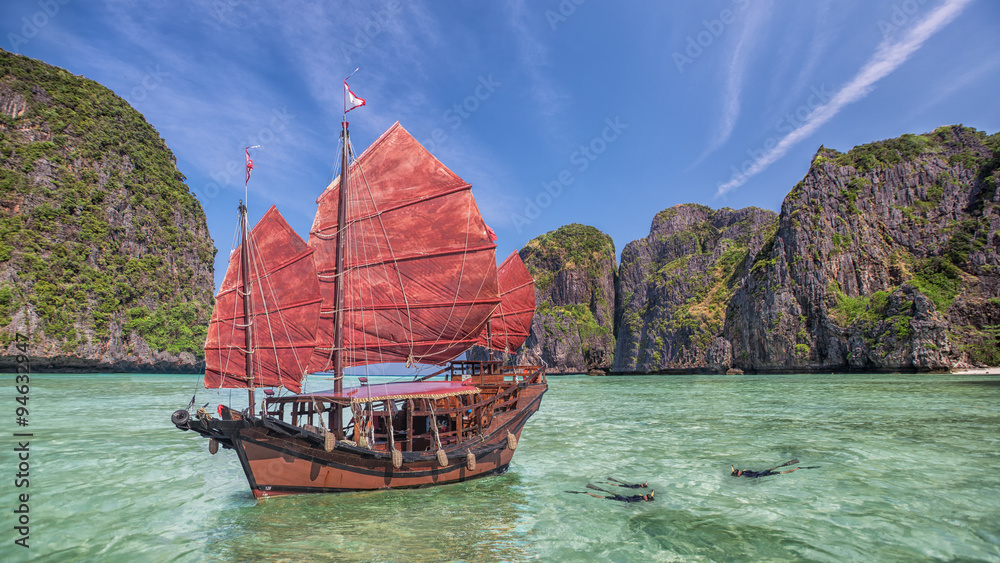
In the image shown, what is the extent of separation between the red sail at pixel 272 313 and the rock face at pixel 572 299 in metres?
121

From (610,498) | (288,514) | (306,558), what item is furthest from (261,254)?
(610,498)

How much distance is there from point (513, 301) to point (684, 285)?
345 ft

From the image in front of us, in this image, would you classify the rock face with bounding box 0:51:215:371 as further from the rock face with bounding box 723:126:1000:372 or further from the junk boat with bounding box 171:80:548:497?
the rock face with bounding box 723:126:1000:372

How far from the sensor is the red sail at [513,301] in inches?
1365

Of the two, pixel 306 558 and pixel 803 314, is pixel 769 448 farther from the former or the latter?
pixel 803 314

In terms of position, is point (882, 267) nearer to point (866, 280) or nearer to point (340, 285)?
point (866, 280)

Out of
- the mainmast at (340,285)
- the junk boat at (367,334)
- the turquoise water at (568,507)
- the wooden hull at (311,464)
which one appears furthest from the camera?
the mainmast at (340,285)

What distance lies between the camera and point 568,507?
9.73 metres

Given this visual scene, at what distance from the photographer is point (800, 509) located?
913 cm

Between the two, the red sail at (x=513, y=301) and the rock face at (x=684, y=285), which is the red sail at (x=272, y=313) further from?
the rock face at (x=684, y=285)

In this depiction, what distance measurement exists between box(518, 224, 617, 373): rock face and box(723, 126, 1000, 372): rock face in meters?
49.9

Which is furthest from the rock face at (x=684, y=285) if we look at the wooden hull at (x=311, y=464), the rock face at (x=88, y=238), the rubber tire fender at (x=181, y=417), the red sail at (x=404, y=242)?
the rock face at (x=88, y=238)

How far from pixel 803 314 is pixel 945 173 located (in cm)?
4153

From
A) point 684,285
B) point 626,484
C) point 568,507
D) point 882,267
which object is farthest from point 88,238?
point 882,267
